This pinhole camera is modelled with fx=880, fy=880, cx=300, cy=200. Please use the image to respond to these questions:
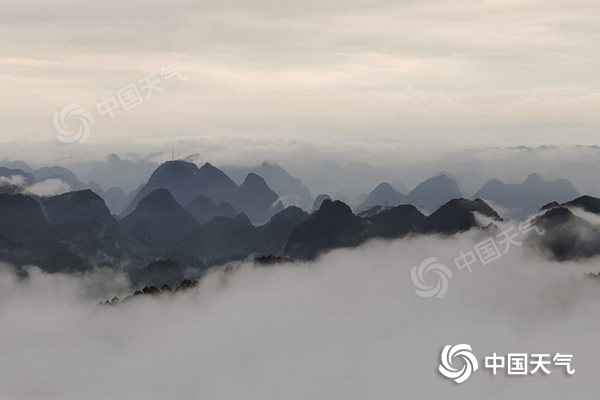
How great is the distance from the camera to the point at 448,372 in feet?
491

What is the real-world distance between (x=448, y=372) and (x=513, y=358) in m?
21.6

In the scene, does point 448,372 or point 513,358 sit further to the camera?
point 513,358

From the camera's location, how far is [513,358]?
165250 millimetres
